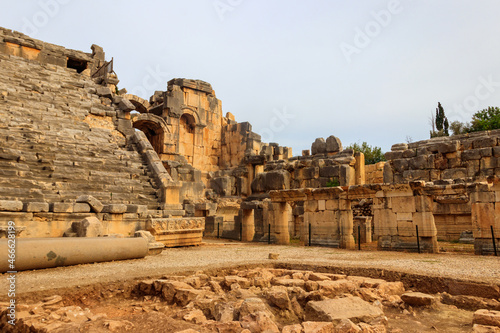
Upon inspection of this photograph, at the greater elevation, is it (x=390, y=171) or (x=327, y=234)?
(x=390, y=171)

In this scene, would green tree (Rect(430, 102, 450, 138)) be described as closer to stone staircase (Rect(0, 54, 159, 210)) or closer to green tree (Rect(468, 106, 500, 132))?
green tree (Rect(468, 106, 500, 132))

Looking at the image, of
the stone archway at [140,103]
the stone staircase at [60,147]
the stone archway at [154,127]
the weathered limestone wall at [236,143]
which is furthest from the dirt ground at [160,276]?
the stone archway at [140,103]

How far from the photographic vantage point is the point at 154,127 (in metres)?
22.4

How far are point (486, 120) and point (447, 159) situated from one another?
826 inches

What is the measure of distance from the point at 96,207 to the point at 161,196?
2879 mm

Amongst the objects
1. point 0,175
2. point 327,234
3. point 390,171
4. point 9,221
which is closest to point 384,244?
point 327,234

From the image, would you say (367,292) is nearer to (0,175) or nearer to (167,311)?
(167,311)

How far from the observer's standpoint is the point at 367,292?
5.48 metres

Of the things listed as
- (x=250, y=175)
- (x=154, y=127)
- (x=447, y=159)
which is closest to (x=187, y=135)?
(x=154, y=127)

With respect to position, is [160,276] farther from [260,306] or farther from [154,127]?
[154,127]

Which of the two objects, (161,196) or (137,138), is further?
(137,138)

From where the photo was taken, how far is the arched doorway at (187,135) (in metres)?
24.4

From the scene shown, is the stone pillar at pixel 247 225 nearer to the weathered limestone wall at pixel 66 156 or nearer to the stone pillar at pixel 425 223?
the weathered limestone wall at pixel 66 156

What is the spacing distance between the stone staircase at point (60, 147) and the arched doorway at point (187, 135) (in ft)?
23.4
